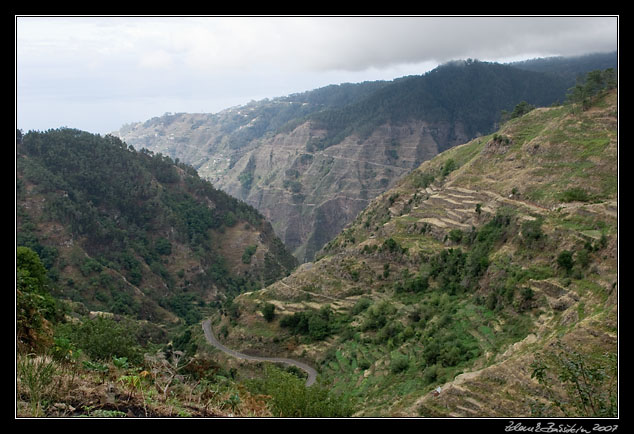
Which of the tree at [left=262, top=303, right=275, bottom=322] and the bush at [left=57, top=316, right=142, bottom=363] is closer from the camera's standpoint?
the bush at [left=57, top=316, right=142, bottom=363]

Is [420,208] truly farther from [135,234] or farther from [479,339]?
[135,234]

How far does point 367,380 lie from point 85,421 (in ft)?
68.2

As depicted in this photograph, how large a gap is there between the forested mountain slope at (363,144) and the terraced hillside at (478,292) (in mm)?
67699

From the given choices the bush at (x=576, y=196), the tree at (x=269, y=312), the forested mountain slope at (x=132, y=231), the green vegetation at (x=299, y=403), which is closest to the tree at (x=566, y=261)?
the bush at (x=576, y=196)

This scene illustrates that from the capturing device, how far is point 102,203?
68562mm

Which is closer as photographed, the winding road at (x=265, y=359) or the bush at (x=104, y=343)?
the bush at (x=104, y=343)

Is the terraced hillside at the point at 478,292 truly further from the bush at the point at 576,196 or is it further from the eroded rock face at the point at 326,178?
the eroded rock face at the point at 326,178

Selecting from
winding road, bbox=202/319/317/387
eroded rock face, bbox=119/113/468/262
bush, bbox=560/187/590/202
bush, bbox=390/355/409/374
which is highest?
eroded rock face, bbox=119/113/468/262

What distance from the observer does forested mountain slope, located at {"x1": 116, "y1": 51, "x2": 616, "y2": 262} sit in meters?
117

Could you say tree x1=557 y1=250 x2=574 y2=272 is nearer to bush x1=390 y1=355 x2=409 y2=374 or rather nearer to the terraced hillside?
the terraced hillside

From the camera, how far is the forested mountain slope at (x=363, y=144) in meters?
117

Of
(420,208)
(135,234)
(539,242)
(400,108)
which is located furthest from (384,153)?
(539,242)

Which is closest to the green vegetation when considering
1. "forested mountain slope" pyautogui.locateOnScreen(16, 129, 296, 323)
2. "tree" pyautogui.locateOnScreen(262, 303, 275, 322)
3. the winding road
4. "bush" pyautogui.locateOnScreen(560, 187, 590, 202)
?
the winding road

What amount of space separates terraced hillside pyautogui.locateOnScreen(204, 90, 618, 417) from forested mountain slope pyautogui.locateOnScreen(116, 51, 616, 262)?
67699 mm
